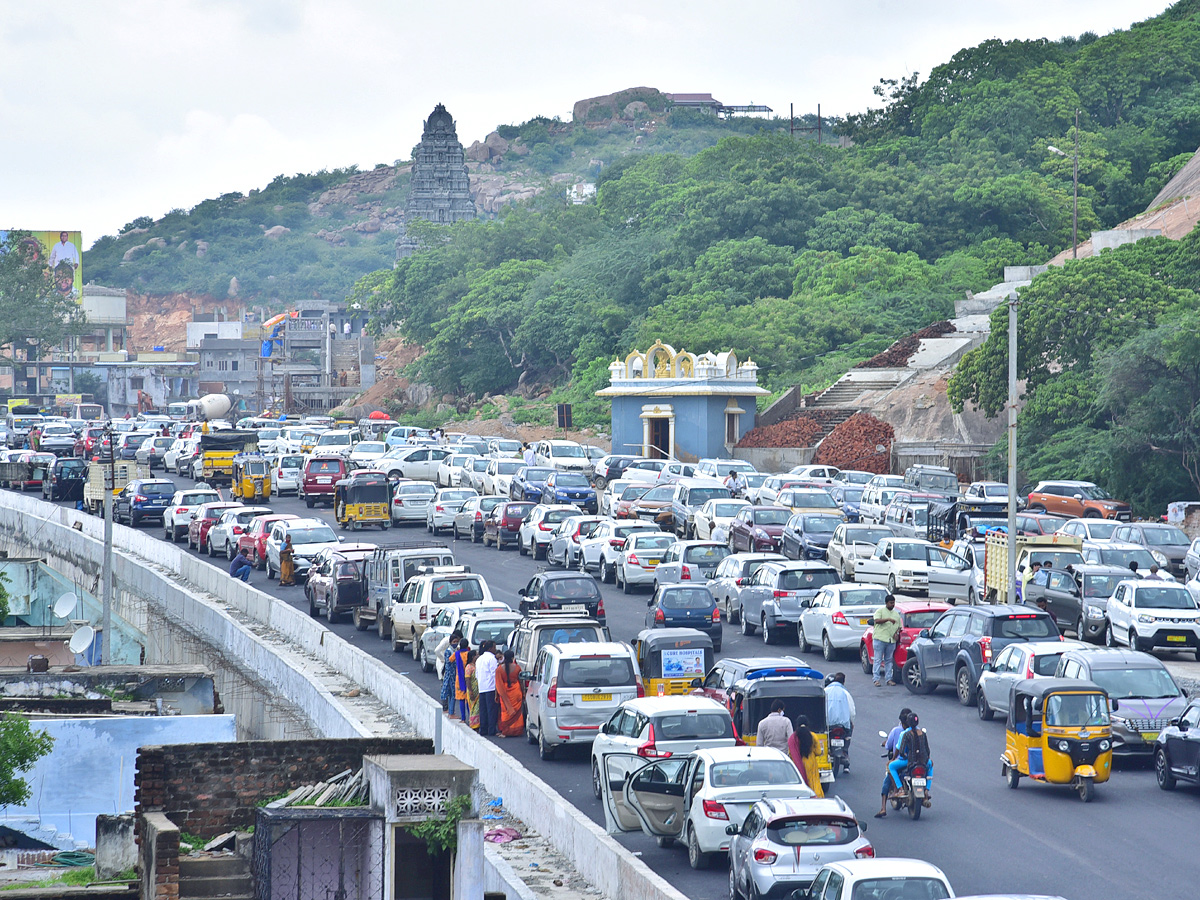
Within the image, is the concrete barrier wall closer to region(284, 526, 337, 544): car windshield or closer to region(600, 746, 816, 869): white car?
region(600, 746, 816, 869): white car

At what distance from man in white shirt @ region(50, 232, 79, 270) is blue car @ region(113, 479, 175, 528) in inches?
4942

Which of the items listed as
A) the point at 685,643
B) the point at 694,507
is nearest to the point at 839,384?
the point at 694,507

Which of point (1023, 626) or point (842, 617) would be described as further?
point (842, 617)

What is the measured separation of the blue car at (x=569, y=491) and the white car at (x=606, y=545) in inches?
365

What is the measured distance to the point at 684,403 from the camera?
66.6 meters

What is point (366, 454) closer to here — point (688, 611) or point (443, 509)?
point (443, 509)

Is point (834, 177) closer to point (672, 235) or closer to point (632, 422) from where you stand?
point (672, 235)

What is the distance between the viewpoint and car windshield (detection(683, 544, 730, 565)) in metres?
33.6

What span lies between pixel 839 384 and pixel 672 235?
33.6m

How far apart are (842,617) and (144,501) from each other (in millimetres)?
29098

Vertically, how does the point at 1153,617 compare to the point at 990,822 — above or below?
above

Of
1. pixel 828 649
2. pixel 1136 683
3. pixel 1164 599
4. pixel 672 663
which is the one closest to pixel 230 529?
pixel 828 649

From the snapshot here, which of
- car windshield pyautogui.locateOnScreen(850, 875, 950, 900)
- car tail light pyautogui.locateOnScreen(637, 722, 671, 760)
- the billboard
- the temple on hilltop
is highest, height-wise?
the temple on hilltop

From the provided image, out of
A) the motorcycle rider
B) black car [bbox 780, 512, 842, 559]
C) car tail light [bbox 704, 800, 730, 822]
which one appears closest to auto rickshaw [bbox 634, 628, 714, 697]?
the motorcycle rider
